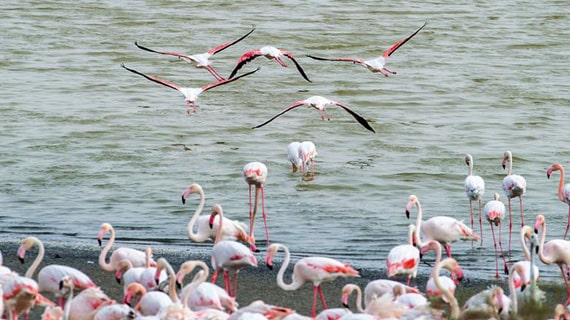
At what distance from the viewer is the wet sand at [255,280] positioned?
859 centimetres

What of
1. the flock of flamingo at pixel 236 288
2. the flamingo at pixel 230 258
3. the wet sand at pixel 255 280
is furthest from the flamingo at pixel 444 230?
the flamingo at pixel 230 258

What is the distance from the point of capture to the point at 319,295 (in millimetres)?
8625

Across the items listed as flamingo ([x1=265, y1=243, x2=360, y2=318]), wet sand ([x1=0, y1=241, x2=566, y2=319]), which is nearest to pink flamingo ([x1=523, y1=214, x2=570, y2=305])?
wet sand ([x1=0, y1=241, x2=566, y2=319])

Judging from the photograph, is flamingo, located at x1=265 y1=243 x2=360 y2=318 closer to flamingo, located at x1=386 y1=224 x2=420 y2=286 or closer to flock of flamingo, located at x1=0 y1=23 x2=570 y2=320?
flock of flamingo, located at x1=0 y1=23 x2=570 y2=320

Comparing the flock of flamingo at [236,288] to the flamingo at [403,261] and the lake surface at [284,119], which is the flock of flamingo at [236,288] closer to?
the flamingo at [403,261]

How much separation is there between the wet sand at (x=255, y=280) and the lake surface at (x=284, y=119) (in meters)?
0.49

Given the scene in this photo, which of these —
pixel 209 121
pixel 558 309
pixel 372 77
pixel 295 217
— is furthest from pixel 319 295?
pixel 372 77

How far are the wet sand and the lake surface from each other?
0.49m

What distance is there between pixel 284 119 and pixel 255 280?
8.94 metres

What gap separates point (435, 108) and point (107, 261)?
9.63 meters

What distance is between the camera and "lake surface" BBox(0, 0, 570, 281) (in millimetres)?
12000

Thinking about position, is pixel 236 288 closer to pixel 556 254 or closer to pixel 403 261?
pixel 403 261

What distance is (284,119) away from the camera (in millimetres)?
17938

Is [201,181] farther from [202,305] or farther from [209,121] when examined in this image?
[202,305]
